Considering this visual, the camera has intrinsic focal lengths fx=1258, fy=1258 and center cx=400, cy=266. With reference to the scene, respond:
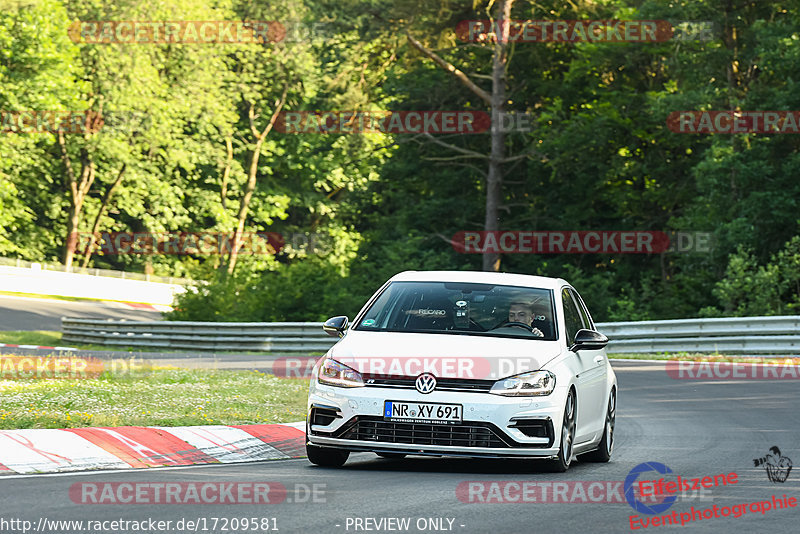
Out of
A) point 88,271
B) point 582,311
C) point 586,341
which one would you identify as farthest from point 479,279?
point 88,271

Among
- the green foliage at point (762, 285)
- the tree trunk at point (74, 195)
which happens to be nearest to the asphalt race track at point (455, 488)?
the green foliage at point (762, 285)

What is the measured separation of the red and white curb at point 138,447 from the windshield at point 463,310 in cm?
178

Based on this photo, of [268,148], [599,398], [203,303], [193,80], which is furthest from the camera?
[268,148]

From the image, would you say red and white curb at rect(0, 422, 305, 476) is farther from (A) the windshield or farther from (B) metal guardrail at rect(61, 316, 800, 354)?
(B) metal guardrail at rect(61, 316, 800, 354)

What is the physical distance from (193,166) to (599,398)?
58336 mm

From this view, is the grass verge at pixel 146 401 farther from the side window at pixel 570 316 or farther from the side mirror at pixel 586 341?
the side mirror at pixel 586 341

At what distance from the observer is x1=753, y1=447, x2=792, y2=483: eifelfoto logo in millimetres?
10047

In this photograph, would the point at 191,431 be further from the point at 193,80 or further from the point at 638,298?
the point at 193,80

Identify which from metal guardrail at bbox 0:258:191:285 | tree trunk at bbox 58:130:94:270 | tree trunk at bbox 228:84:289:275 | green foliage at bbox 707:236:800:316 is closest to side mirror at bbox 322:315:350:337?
green foliage at bbox 707:236:800:316

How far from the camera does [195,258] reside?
2867 inches

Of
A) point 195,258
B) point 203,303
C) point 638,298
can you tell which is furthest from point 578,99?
point 195,258

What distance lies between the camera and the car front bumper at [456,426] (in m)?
9.65

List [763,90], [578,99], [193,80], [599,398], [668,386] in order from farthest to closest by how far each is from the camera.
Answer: [193,80] → [578,99] → [763,90] → [668,386] → [599,398]

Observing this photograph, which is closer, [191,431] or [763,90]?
[191,431]
